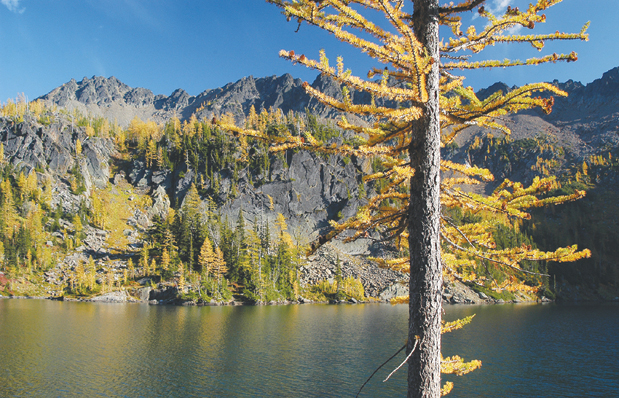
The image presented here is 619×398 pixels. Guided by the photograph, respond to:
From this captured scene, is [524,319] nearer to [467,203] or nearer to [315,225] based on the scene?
[467,203]

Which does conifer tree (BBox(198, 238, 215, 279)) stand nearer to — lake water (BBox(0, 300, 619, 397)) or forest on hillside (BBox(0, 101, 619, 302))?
forest on hillside (BBox(0, 101, 619, 302))

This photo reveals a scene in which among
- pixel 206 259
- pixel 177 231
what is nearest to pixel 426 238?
pixel 206 259

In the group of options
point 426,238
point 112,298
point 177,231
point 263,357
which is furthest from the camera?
point 177,231

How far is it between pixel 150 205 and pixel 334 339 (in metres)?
109

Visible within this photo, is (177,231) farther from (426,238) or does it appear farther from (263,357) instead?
(426,238)

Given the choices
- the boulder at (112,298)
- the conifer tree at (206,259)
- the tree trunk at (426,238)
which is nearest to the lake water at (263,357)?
the tree trunk at (426,238)

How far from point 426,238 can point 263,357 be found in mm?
29274

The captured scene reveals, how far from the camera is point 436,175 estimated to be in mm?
5672

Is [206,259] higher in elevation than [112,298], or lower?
higher

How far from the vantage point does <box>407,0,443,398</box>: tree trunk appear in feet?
17.4

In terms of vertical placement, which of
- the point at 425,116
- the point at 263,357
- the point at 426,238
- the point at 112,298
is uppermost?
the point at 425,116

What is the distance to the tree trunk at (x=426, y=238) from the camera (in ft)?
→ 17.4

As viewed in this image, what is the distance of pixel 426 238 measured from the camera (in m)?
5.51

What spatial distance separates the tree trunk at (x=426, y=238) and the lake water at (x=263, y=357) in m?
19.8
